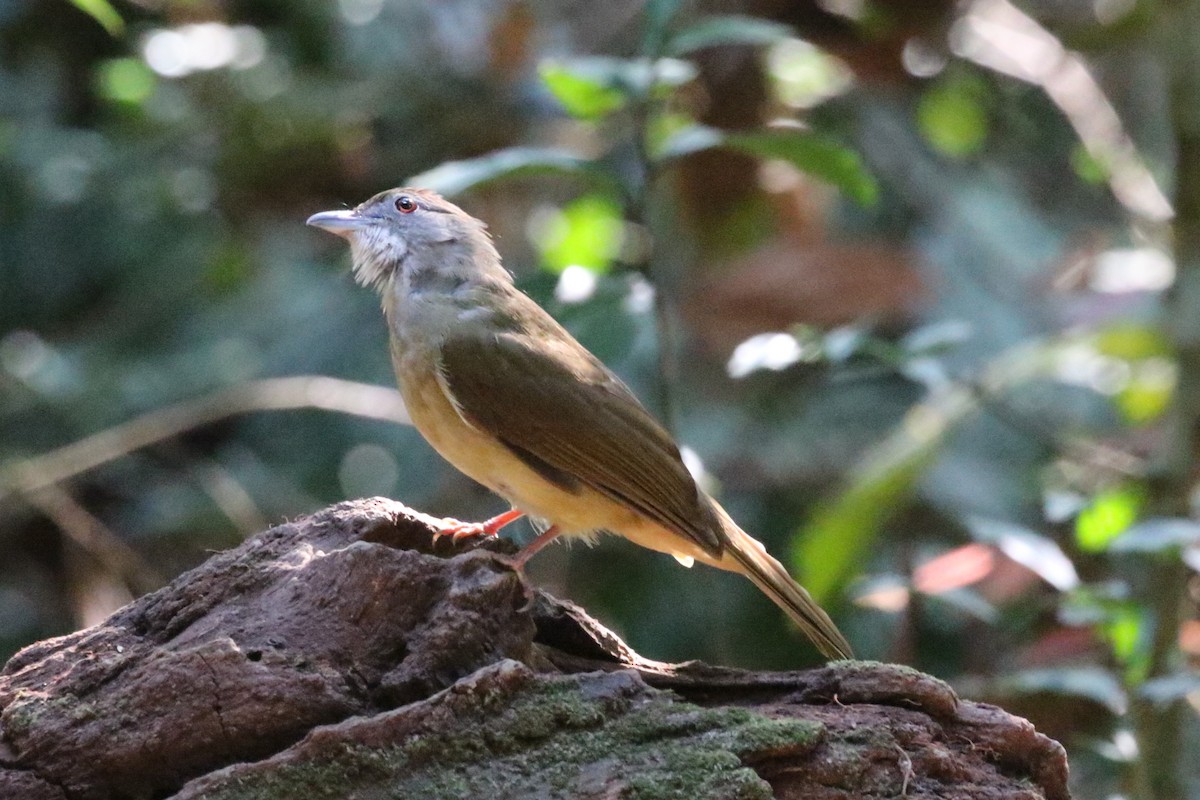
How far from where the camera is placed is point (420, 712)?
2465mm

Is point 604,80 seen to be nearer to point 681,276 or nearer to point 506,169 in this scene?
point 506,169

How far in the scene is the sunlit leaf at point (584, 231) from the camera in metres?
6.71

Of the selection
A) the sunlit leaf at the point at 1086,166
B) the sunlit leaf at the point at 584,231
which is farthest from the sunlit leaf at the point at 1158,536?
the sunlit leaf at the point at 1086,166

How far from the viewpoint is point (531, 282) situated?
13.7 feet

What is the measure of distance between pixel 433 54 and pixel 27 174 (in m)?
2.10

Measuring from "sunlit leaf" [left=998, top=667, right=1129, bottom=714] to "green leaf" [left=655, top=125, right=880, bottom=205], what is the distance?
140 cm

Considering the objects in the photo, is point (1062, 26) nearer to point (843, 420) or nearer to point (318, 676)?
point (843, 420)

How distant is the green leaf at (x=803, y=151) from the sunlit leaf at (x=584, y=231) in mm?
2349

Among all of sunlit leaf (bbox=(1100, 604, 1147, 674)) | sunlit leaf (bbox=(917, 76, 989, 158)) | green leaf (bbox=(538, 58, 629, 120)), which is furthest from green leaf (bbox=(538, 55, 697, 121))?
sunlit leaf (bbox=(917, 76, 989, 158))

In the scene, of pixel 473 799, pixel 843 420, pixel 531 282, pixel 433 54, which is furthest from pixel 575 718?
pixel 433 54

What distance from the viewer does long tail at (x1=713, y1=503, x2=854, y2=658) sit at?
3723 mm

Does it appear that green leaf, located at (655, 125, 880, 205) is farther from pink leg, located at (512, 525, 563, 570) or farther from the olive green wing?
pink leg, located at (512, 525, 563, 570)

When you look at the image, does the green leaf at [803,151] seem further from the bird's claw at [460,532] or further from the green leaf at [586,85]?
the bird's claw at [460,532]

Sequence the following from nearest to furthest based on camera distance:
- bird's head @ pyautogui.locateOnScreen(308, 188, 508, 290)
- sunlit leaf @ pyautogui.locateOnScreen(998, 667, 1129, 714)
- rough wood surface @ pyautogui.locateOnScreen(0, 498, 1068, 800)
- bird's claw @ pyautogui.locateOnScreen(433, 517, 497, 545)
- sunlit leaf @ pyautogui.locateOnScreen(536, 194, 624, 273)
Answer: rough wood surface @ pyautogui.locateOnScreen(0, 498, 1068, 800)
bird's claw @ pyautogui.locateOnScreen(433, 517, 497, 545)
sunlit leaf @ pyautogui.locateOnScreen(998, 667, 1129, 714)
bird's head @ pyautogui.locateOnScreen(308, 188, 508, 290)
sunlit leaf @ pyautogui.locateOnScreen(536, 194, 624, 273)
